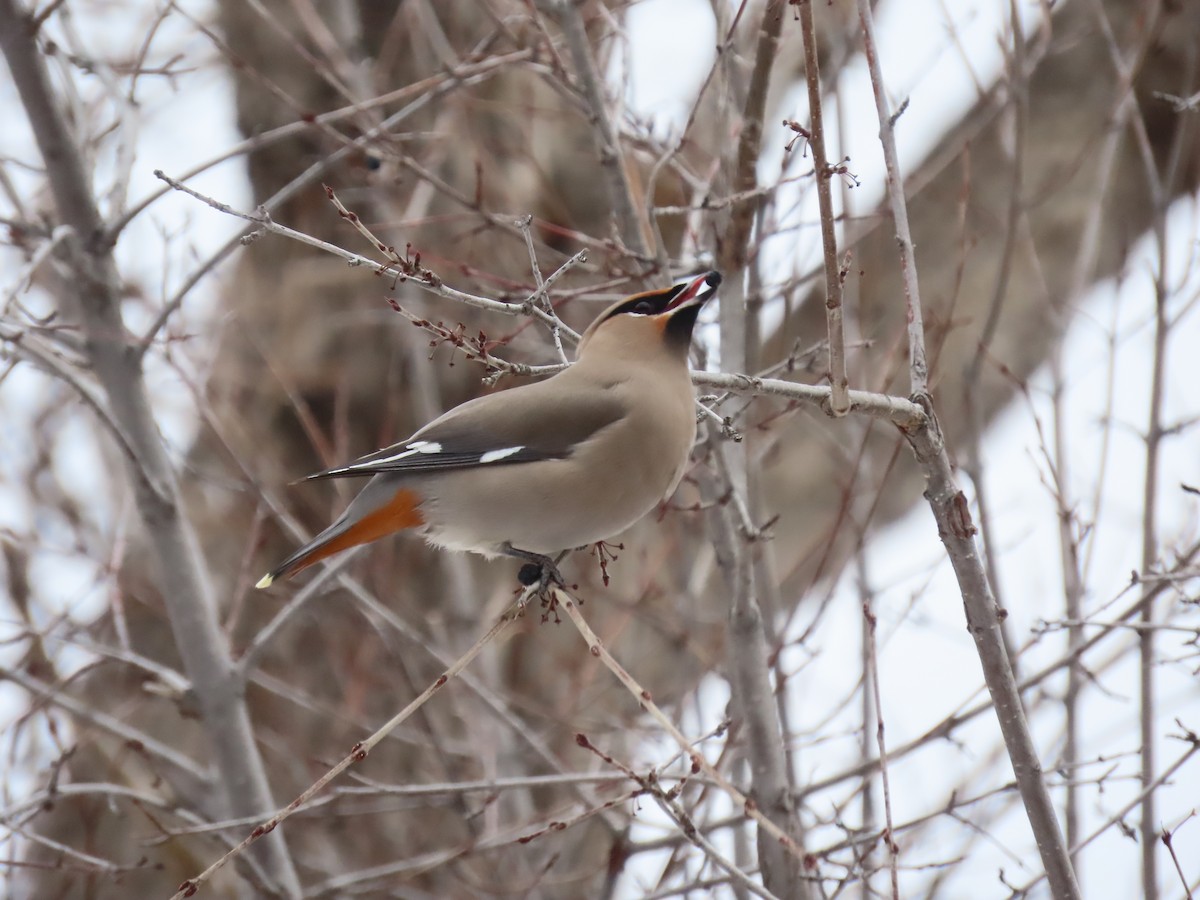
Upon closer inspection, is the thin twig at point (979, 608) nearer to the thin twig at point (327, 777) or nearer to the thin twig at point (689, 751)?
the thin twig at point (689, 751)

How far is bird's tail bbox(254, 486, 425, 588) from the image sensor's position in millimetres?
3312

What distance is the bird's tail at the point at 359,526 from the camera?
3.31 meters

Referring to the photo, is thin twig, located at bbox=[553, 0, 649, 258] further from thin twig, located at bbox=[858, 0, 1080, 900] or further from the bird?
thin twig, located at bbox=[858, 0, 1080, 900]

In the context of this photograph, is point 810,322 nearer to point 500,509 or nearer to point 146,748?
point 500,509

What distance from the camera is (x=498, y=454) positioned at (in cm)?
343

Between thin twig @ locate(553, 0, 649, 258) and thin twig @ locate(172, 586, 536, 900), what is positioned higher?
thin twig @ locate(553, 0, 649, 258)

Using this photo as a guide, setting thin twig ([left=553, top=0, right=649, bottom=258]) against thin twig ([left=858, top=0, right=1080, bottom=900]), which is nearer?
thin twig ([left=858, top=0, right=1080, bottom=900])

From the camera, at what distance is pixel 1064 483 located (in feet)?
12.4

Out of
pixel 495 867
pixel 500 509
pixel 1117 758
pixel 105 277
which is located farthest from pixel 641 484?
pixel 495 867

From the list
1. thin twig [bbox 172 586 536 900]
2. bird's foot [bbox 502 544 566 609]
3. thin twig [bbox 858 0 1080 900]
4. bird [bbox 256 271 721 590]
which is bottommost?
thin twig [bbox 172 586 536 900]

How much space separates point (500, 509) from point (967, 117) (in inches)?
131

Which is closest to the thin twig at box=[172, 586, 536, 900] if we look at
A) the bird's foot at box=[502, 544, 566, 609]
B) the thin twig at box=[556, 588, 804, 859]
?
the thin twig at box=[556, 588, 804, 859]

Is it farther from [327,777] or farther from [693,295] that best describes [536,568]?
[327,777]

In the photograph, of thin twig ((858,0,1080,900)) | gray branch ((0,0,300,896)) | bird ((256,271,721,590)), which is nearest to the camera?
thin twig ((858,0,1080,900))
